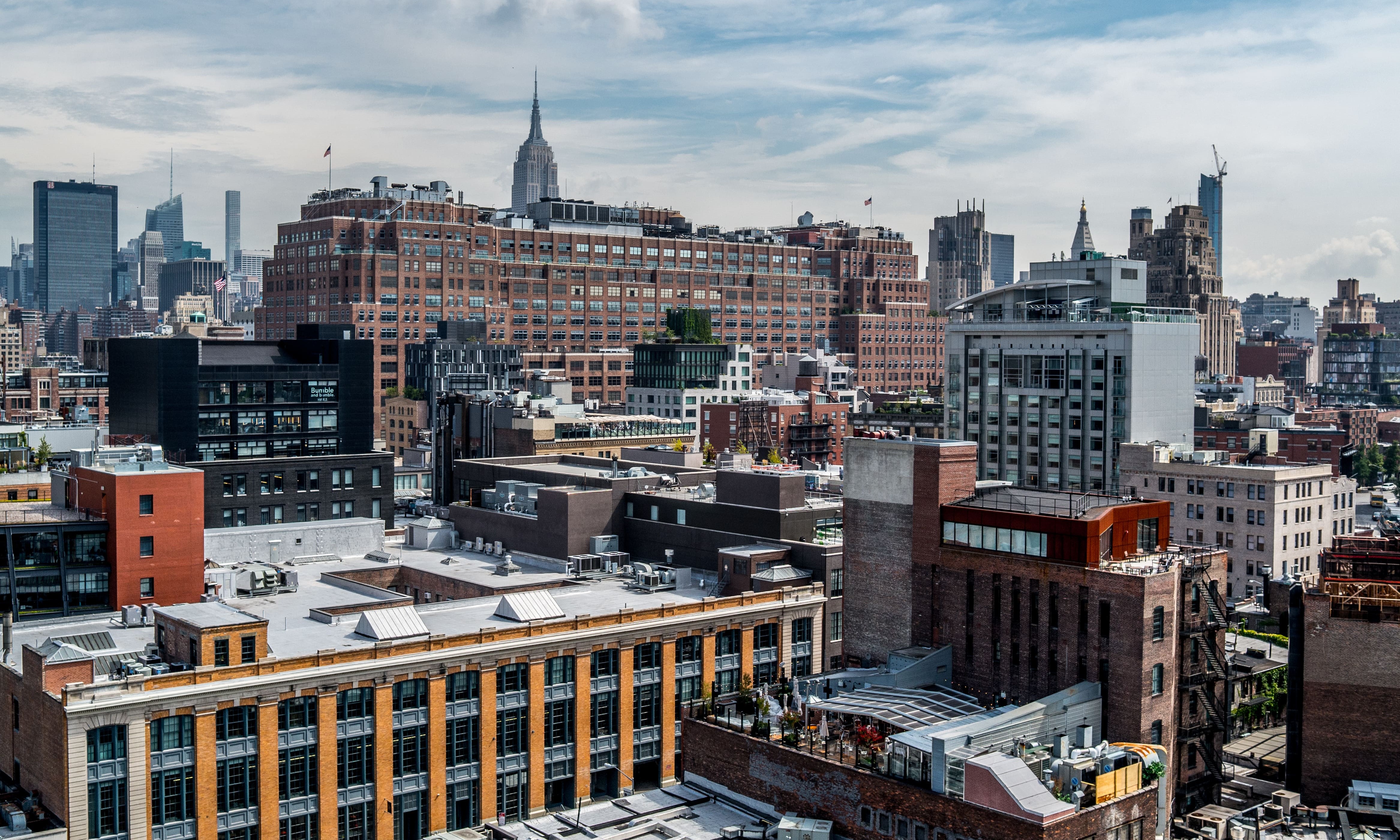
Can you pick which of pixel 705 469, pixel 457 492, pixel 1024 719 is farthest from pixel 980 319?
pixel 1024 719

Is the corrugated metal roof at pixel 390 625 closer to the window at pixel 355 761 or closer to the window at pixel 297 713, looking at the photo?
the window at pixel 355 761

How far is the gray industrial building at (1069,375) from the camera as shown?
157m

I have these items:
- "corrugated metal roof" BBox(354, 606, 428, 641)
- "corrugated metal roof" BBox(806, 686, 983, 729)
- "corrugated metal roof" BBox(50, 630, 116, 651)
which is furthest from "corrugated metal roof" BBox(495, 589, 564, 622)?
"corrugated metal roof" BBox(806, 686, 983, 729)

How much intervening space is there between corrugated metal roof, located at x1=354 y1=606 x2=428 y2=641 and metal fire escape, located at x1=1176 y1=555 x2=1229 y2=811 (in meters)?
44.5

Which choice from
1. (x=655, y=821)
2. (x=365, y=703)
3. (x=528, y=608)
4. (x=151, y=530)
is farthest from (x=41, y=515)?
(x=655, y=821)

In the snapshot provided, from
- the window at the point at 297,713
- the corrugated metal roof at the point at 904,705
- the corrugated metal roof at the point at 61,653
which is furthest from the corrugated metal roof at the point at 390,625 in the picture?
the corrugated metal roof at the point at 904,705

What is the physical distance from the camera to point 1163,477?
154 meters

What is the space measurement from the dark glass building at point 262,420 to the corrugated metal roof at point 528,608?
158 ft

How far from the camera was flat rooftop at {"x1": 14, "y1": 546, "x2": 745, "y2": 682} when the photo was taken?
85312mm

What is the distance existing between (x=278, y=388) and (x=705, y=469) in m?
46.7

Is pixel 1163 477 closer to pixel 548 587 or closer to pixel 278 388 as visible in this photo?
pixel 548 587

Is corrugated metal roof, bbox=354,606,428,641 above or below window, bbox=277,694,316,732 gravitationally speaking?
above

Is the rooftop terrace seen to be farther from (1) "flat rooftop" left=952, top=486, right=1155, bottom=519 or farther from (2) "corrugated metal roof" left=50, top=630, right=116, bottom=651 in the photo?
(1) "flat rooftop" left=952, top=486, right=1155, bottom=519

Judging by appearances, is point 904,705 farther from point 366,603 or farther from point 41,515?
point 41,515
